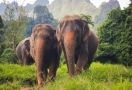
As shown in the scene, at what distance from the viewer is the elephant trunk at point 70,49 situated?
6.00 m

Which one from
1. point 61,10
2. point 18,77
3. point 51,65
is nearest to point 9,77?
point 18,77

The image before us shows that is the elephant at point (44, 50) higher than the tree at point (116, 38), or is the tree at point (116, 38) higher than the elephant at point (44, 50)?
the elephant at point (44, 50)

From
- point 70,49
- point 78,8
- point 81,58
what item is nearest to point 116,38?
point 81,58

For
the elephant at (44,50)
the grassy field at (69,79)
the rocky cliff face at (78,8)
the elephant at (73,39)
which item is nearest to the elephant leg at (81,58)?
the elephant at (73,39)

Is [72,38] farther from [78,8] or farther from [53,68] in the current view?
[78,8]

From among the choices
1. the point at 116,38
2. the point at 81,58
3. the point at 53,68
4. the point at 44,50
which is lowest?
the point at 116,38

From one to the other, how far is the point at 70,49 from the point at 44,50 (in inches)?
40.8

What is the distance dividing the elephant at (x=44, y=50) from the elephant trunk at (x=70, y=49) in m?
0.76

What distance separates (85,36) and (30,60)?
573 centimetres

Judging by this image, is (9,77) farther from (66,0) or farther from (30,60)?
(66,0)

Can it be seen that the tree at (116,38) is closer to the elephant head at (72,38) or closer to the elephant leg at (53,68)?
the elephant leg at (53,68)

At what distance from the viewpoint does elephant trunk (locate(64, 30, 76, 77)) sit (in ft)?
19.7

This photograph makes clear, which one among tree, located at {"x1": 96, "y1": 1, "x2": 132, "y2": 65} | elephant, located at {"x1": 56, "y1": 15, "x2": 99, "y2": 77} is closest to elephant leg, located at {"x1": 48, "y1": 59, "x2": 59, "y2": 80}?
elephant, located at {"x1": 56, "y1": 15, "x2": 99, "y2": 77}

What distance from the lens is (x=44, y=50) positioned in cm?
686
